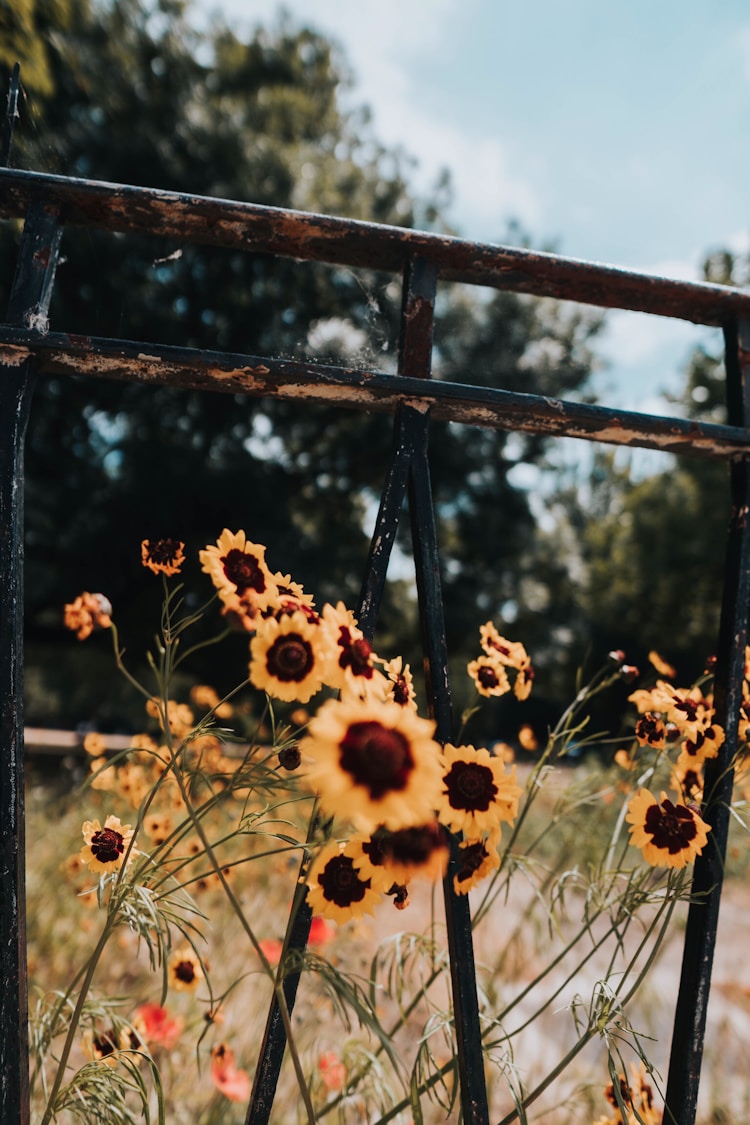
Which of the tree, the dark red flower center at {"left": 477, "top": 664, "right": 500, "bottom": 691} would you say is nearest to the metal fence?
the dark red flower center at {"left": 477, "top": 664, "right": 500, "bottom": 691}

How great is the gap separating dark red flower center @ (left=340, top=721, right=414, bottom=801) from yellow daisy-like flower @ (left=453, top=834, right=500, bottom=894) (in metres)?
0.30

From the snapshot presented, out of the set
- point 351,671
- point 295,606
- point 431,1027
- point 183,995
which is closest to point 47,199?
point 295,606

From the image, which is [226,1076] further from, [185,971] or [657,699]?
[657,699]

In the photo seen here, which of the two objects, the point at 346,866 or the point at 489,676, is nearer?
the point at 346,866

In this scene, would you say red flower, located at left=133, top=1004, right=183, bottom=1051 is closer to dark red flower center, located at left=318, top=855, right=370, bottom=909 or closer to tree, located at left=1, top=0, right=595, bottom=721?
dark red flower center, located at left=318, top=855, right=370, bottom=909

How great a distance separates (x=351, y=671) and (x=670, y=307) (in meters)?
0.84

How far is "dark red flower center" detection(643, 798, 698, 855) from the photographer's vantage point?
0.94 m

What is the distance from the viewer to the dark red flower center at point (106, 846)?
955 millimetres

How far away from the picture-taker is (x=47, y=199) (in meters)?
0.93

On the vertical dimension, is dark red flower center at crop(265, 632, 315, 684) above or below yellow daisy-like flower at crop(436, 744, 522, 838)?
above

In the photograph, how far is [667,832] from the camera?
95 centimetres

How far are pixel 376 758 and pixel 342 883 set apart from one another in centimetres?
36

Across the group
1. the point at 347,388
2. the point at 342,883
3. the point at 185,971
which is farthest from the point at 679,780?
the point at 185,971

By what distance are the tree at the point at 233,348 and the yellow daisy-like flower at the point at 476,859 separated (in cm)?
561
